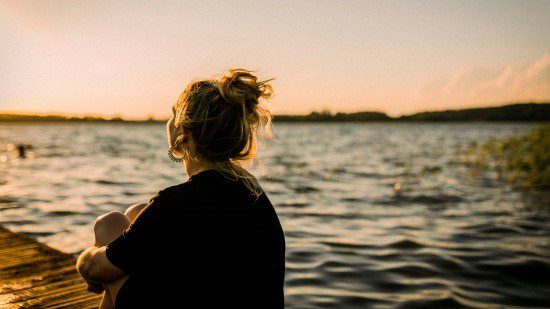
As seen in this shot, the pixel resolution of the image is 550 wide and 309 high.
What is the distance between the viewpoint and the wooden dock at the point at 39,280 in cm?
371

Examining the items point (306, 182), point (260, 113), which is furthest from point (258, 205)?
point (306, 182)

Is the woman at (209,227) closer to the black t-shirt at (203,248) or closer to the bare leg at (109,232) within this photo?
the black t-shirt at (203,248)

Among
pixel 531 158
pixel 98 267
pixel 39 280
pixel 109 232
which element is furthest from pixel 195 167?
pixel 531 158

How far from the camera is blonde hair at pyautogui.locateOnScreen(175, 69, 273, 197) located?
2.19 m

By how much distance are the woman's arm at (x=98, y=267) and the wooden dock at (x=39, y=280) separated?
1.45 meters

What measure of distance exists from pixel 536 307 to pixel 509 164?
11.0 metres

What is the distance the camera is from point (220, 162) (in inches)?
89.4

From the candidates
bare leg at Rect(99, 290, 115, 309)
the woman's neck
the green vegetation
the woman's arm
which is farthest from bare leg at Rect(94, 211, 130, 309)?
the green vegetation

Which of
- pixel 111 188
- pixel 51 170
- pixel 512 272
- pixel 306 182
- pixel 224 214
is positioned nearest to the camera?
pixel 224 214

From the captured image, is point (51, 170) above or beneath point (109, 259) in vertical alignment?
beneath

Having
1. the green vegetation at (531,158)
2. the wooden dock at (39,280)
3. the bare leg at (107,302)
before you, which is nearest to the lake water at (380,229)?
the green vegetation at (531,158)

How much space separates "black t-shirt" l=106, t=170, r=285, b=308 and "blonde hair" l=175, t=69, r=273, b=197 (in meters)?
0.12

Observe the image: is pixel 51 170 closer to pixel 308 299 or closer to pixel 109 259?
pixel 308 299

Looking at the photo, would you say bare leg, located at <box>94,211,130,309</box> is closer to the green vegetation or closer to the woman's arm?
the woman's arm
